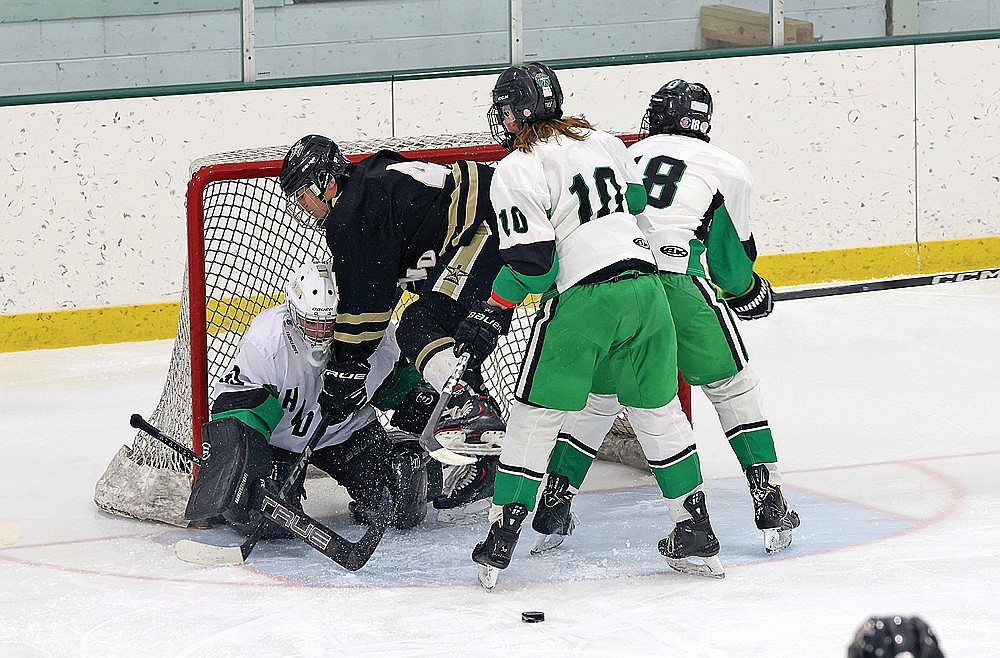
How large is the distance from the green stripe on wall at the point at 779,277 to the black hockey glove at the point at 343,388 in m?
2.82

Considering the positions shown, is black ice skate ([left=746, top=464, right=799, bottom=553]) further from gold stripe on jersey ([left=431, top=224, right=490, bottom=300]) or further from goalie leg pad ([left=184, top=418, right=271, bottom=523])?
goalie leg pad ([left=184, top=418, right=271, bottom=523])

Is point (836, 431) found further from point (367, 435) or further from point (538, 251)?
point (538, 251)

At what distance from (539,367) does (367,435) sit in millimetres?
708

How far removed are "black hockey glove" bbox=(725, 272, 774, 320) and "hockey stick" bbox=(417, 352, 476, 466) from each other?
2.02 feet

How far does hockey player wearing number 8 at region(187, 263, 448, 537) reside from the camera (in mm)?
3180

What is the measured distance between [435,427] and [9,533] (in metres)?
1.10

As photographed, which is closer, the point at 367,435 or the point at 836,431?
the point at 367,435

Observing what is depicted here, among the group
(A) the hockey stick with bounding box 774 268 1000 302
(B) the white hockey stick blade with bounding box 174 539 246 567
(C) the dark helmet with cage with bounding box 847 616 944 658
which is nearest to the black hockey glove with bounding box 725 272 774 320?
(A) the hockey stick with bounding box 774 268 1000 302

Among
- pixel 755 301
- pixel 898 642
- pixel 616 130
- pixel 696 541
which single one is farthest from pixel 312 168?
pixel 616 130

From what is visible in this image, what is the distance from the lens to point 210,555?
324 cm

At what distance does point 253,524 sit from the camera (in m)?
3.27

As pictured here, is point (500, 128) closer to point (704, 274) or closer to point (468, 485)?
point (704, 274)

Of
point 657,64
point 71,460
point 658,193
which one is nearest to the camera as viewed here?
point 658,193

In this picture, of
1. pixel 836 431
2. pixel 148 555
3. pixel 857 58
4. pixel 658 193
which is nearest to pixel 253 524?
pixel 148 555
